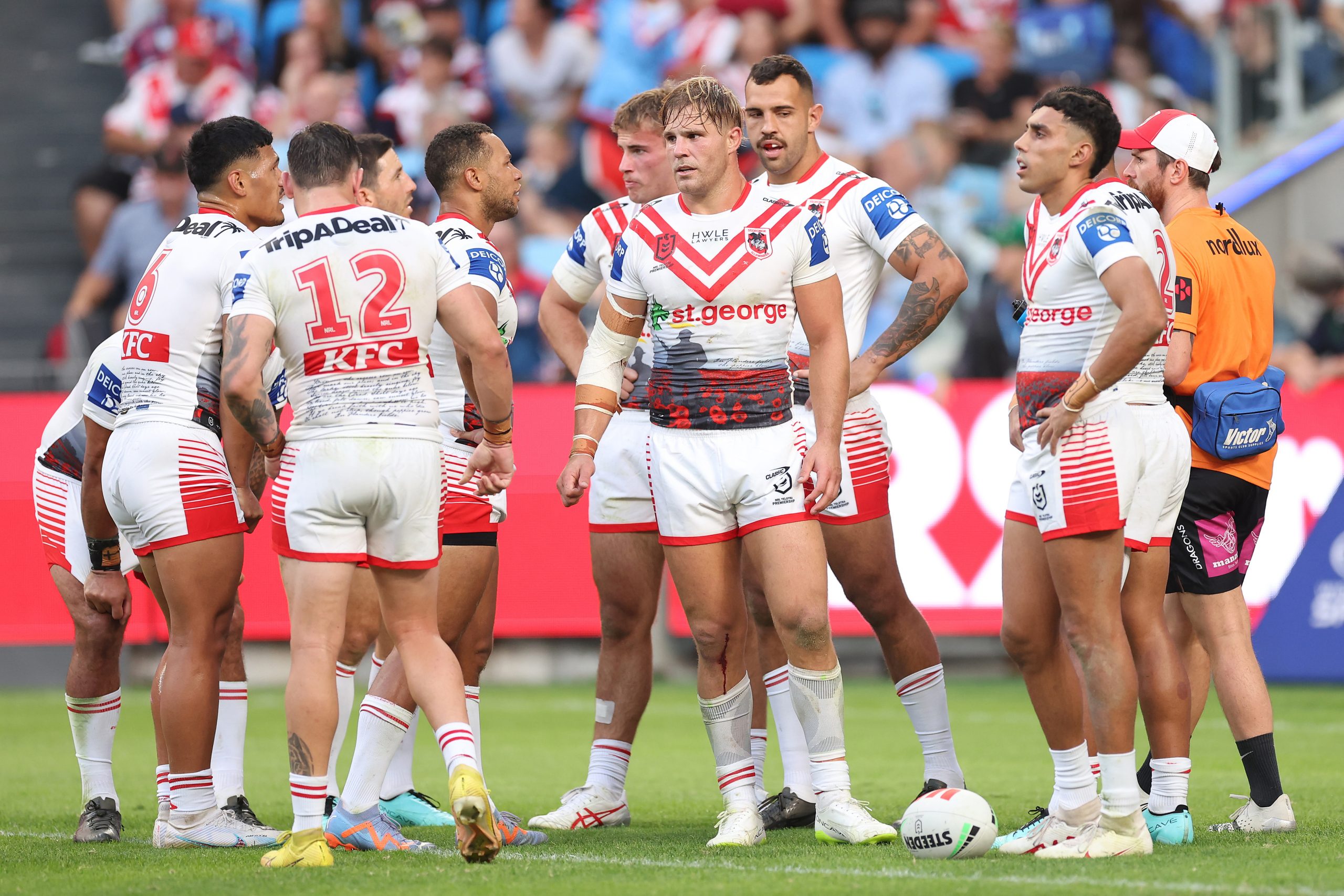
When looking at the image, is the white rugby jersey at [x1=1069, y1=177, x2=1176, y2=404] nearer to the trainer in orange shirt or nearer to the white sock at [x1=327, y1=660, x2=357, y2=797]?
the trainer in orange shirt

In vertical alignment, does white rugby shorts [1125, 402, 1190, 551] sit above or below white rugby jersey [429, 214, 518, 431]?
below

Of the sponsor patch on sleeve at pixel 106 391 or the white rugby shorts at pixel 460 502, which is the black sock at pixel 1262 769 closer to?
the white rugby shorts at pixel 460 502

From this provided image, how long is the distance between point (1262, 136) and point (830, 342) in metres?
10.8

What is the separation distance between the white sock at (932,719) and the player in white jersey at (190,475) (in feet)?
8.45

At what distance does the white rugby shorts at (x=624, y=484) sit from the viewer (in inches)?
273

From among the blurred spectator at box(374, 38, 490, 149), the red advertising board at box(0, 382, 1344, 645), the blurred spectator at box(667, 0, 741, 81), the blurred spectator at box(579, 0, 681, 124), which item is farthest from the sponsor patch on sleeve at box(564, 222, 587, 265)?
the blurred spectator at box(374, 38, 490, 149)

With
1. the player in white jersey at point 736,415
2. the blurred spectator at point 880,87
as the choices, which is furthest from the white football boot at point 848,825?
the blurred spectator at point 880,87

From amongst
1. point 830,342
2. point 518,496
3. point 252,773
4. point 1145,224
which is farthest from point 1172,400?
point 518,496

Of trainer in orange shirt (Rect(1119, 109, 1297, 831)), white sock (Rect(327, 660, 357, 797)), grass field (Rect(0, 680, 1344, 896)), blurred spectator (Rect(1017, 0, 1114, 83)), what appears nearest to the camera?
grass field (Rect(0, 680, 1344, 896))

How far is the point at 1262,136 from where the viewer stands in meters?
15.1

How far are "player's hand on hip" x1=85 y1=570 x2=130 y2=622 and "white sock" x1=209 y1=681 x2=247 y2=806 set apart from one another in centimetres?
50

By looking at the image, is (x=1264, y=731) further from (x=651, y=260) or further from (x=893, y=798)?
(x=651, y=260)

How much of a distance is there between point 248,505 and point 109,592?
2.68ft

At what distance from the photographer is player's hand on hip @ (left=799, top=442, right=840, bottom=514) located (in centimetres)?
569
